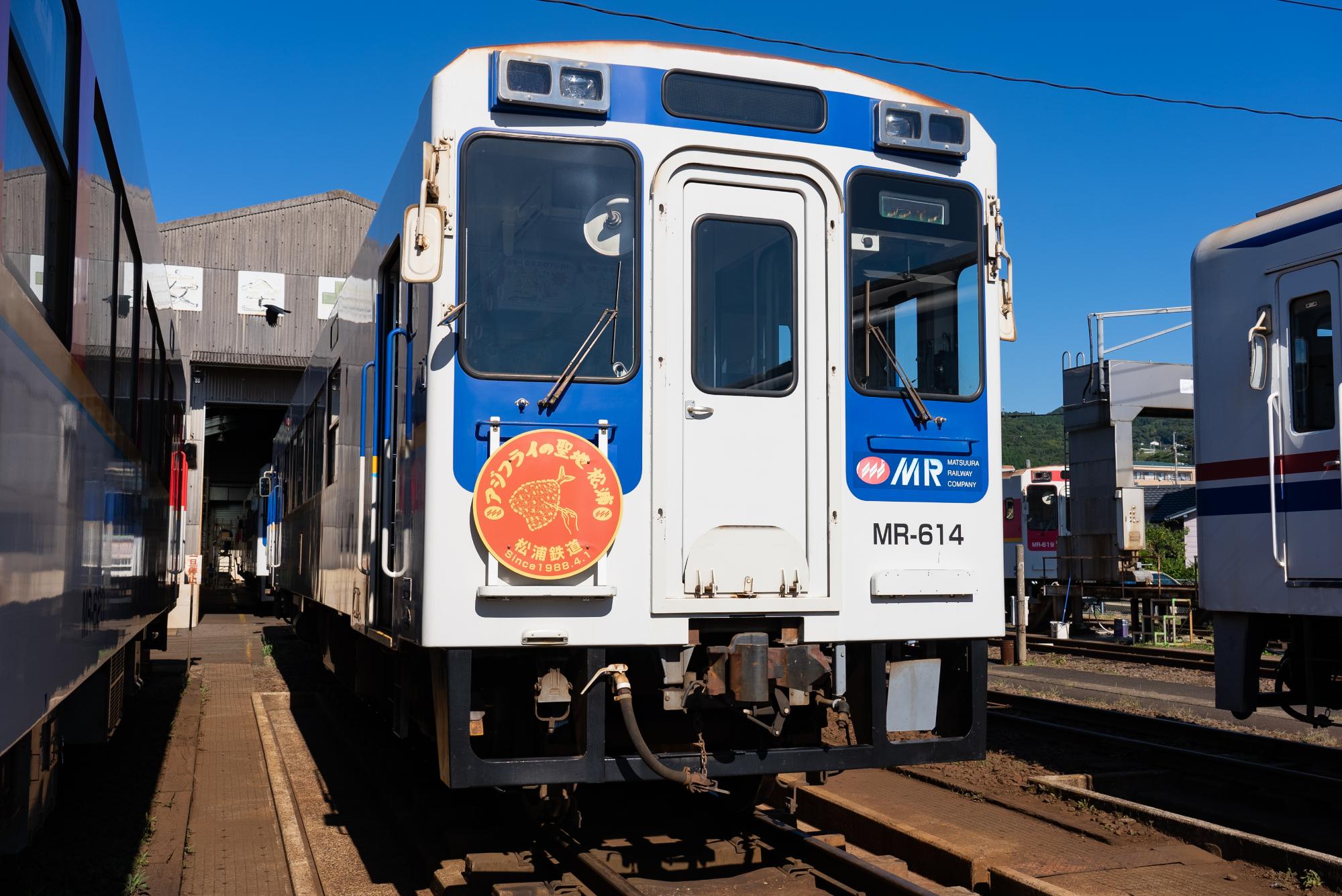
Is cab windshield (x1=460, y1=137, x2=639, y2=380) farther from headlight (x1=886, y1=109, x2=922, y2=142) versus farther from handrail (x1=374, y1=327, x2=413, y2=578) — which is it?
headlight (x1=886, y1=109, x2=922, y2=142)

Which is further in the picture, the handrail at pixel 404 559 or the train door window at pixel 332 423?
the train door window at pixel 332 423

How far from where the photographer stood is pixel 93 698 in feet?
18.8

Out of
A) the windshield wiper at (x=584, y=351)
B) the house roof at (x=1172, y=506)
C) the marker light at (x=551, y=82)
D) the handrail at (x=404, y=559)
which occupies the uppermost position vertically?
the house roof at (x=1172, y=506)

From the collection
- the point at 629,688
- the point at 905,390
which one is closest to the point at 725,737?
the point at 629,688

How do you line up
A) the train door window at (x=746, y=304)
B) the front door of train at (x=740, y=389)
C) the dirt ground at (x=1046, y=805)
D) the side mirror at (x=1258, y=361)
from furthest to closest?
the side mirror at (x=1258, y=361) < the dirt ground at (x=1046, y=805) < the train door window at (x=746, y=304) < the front door of train at (x=740, y=389)

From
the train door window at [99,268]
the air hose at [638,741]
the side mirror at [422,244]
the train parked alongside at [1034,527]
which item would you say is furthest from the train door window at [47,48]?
the train parked alongside at [1034,527]

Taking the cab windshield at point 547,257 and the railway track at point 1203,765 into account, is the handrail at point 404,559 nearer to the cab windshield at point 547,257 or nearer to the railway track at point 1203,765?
the cab windshield at point 547,257

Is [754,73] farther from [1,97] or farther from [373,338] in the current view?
[1,97]

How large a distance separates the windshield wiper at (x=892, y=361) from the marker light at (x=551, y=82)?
1460 millimetres

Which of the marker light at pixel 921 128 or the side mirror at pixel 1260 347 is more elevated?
the marker light at pixel 921 128

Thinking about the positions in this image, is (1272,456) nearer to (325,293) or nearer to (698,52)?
(698,52)

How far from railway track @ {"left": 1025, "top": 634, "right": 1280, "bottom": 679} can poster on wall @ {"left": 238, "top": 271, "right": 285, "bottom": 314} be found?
16961 millimetres

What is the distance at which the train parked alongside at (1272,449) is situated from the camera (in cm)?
717

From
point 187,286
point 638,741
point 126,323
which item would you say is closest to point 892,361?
point 638,741
